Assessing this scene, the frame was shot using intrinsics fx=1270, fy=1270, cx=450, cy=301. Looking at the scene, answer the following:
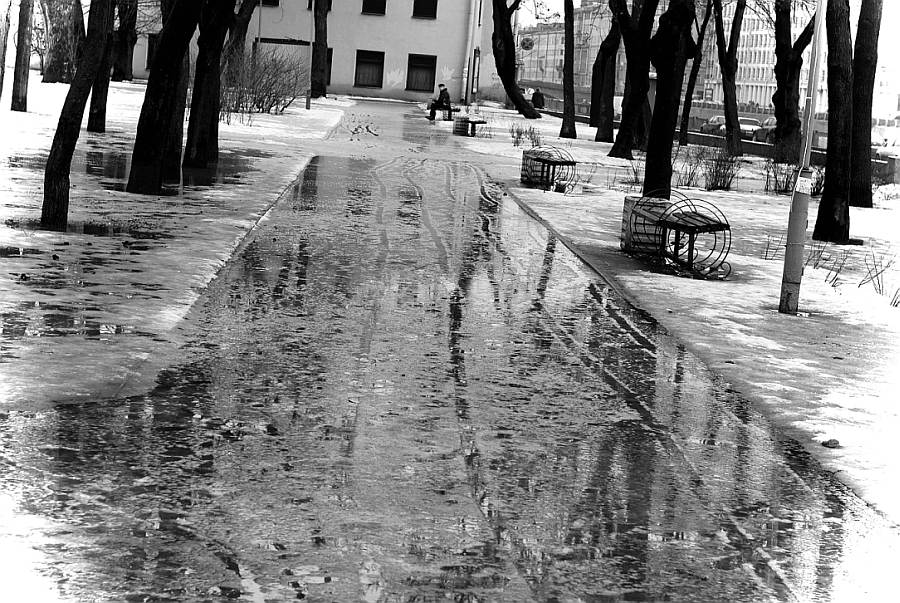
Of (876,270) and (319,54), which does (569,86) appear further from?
(876,270)

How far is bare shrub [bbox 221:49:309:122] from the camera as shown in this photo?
35.4 meters

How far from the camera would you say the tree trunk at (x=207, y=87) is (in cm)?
1919

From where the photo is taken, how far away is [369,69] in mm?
77125

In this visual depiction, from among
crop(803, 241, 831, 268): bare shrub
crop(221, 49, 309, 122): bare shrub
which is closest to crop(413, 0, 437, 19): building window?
crop(221, 49, 309, 122): bare shrub

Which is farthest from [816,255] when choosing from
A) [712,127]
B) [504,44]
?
[712,127]

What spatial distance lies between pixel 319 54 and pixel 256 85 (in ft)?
78.3

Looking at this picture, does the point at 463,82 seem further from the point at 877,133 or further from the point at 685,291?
the point at 685,291

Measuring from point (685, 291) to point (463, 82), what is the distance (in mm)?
65418

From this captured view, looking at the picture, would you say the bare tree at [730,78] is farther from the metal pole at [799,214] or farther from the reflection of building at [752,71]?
the reflection of building at [752,71]

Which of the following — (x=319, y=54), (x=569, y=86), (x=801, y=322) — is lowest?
(x=801, y=322)

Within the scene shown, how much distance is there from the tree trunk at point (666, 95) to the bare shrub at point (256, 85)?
685 inches

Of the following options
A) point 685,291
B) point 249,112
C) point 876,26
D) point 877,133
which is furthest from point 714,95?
point 685,291

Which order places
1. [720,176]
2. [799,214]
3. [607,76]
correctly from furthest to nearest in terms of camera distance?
1. [607,76]
2. [720,176]
3. [799,214]

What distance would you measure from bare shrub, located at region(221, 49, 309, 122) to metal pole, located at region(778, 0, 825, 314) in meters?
23.5
